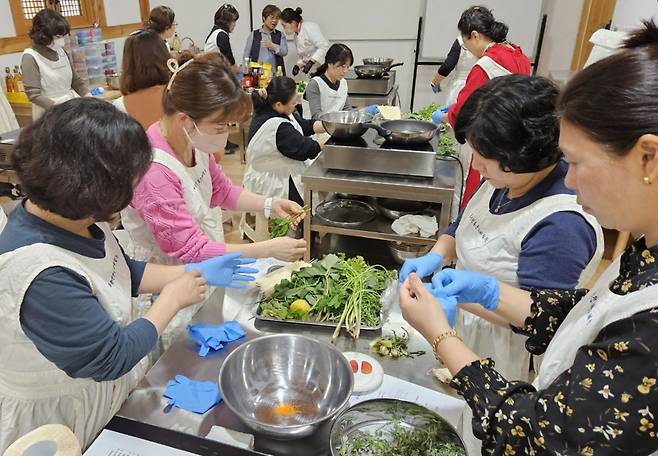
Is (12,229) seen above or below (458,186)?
above

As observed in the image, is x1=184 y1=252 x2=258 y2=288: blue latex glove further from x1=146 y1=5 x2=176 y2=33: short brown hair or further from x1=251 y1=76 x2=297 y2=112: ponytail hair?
x1=146 y1=5 x2=176 y2=33: short brown hair

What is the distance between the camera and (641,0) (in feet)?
9.56

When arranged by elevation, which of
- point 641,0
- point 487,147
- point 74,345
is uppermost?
point 641,0

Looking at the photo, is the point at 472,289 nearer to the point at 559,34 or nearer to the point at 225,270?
the point at 225,270

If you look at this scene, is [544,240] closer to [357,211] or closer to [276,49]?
[357,211]

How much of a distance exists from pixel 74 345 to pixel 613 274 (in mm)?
1041

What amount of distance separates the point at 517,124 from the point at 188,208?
111 cm

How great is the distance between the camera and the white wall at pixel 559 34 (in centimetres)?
484

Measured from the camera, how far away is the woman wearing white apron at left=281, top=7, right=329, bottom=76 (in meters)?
5.94

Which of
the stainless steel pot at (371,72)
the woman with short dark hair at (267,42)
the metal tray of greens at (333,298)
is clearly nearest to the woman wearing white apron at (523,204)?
the metal tray of greens at (333,298)

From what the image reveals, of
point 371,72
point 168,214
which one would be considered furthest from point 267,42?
point 168,214

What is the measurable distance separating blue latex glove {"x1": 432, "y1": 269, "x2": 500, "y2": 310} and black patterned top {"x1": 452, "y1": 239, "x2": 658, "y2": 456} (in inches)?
→ 14.6

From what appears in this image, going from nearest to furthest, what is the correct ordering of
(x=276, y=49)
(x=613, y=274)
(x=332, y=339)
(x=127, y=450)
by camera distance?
(x=613, y=274), (x=127, y=450), (x=332, y=339), (x=276, y=49)

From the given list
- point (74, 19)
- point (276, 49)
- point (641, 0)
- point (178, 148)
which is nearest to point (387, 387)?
point (178, 148)
